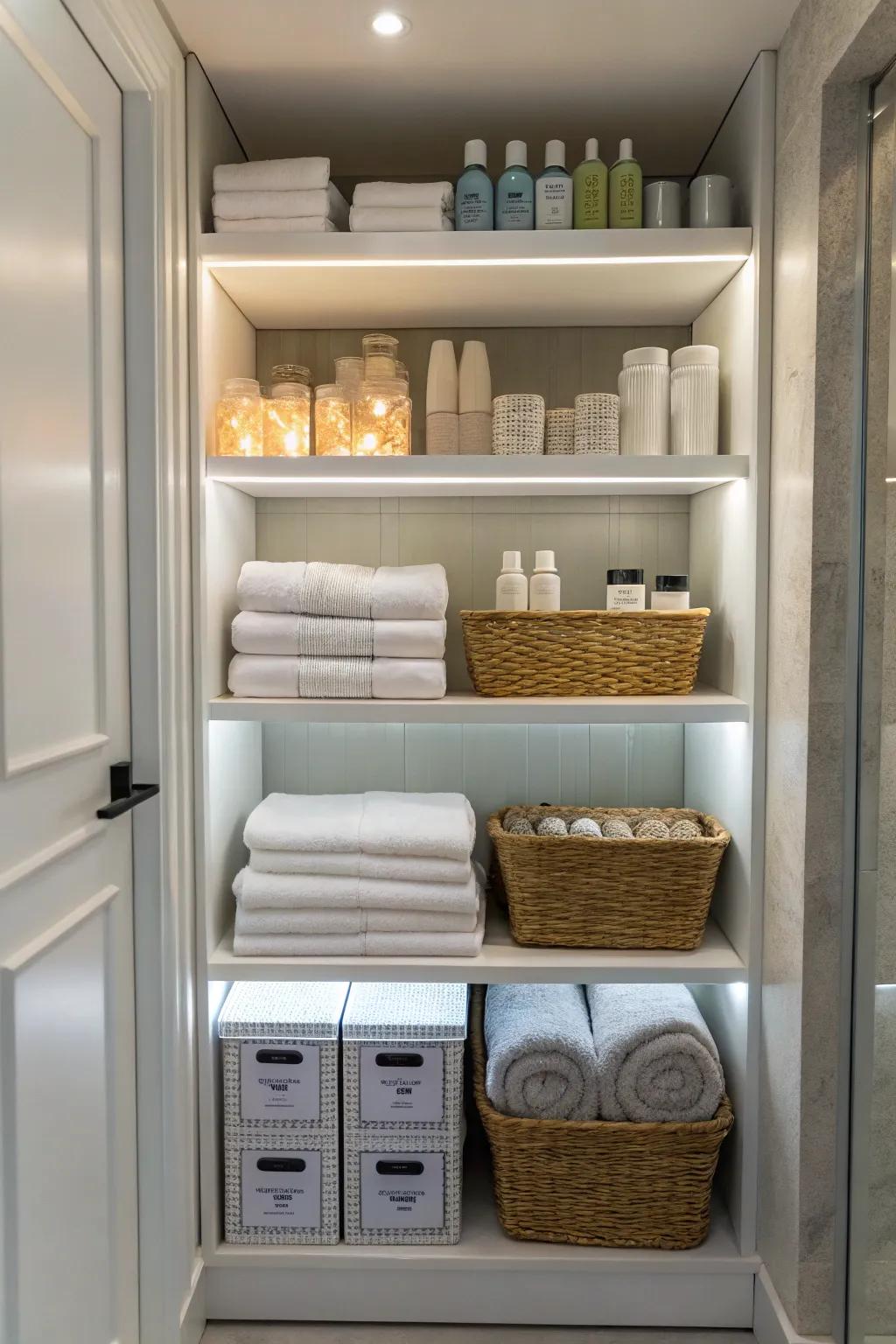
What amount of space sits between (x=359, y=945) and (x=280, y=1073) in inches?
10.4

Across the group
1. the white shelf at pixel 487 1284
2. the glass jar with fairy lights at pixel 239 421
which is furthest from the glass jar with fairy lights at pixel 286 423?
the white shelf at pixel 487 1284

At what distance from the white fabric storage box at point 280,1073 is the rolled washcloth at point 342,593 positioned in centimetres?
71

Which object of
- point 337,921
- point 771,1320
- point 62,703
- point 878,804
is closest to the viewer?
point 62,703

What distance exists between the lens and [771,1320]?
149 centimetres

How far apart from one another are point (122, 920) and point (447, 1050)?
0.61 m

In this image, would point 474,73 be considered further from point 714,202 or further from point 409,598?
point 409,598

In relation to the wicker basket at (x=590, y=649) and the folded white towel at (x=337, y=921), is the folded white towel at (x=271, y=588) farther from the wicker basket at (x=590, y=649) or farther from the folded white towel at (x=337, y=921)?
the folded white towel at (x=337, y=921)

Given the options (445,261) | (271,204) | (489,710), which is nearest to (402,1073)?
(489,710)

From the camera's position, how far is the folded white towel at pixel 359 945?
63.1 inches

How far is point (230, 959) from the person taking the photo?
1595 mm

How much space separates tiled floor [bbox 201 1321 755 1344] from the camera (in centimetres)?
157

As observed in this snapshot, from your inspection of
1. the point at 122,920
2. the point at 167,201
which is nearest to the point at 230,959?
the point at 122,920

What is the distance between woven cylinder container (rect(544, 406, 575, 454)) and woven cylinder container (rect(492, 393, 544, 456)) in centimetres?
4

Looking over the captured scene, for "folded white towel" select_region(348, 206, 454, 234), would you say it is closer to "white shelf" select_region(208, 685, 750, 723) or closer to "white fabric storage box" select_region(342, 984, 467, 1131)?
"white shelf" select_region(208, 685, 750, 723)
